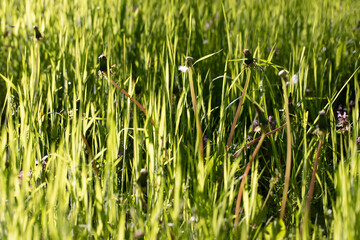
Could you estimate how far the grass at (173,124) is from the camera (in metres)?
0.97

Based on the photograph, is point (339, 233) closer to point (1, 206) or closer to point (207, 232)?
point (207, 232)

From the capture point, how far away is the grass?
97 cm

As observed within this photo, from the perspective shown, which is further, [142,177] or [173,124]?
[173,124]

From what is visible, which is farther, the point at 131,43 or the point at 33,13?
the point at 33,13

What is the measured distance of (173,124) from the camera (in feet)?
5.03

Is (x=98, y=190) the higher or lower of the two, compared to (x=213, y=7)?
lower

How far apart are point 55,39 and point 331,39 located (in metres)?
1.53

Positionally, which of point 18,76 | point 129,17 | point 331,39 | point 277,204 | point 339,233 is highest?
point 129,17

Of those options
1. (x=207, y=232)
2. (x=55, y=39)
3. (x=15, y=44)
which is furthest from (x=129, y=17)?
(x=207, y=232)

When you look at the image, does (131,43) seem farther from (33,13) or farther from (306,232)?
(306,232)

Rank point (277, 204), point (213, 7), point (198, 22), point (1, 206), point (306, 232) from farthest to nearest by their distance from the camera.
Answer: point (213, 7) → point (198, 22) → point (277, 204) → point (1, 206) → point (306, 232)

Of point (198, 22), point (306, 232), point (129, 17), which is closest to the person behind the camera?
point (306, 232)

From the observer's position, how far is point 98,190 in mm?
991

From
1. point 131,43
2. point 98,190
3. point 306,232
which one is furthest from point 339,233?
point 131,43
